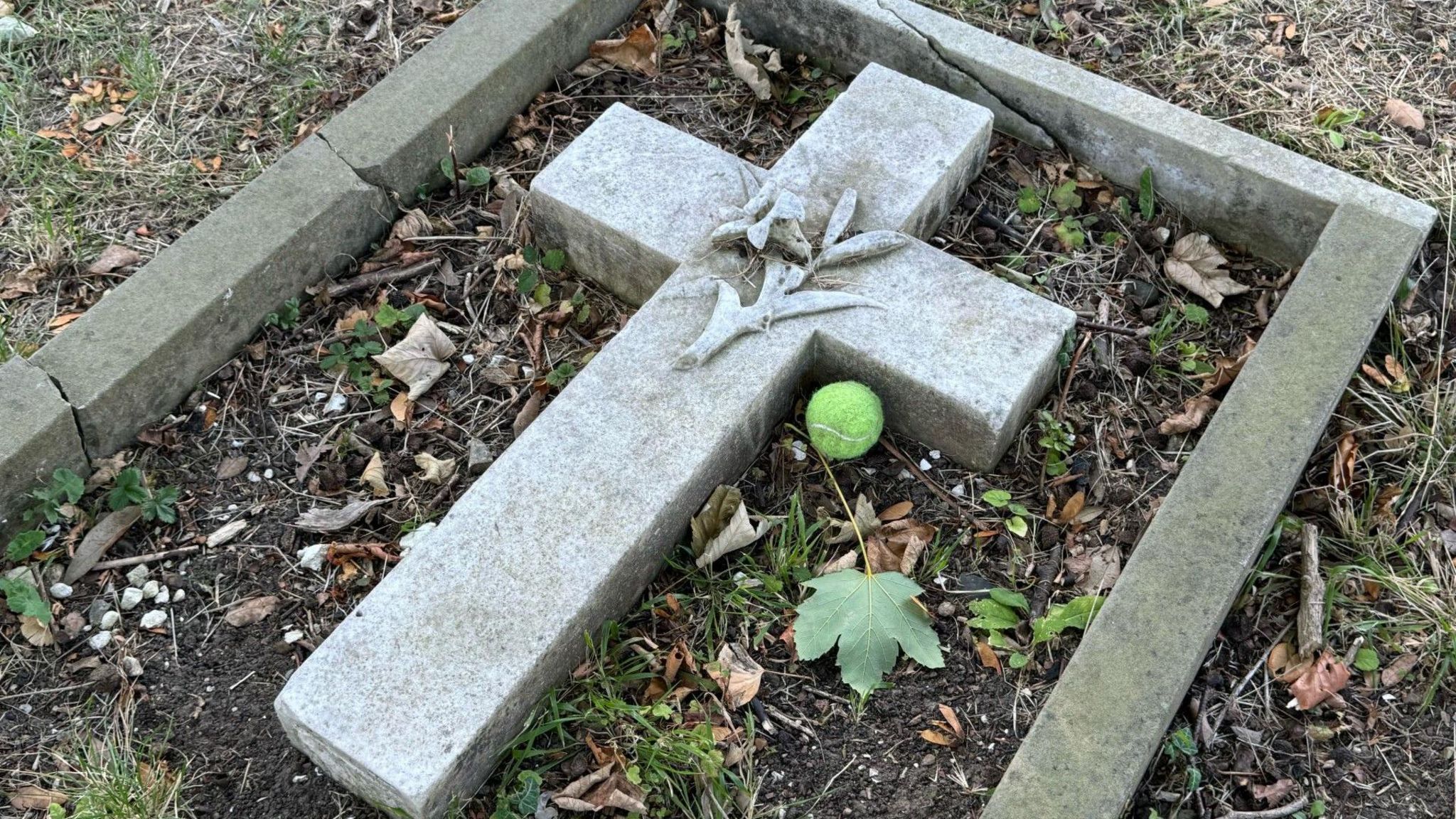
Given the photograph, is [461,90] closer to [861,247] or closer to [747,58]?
[747,58]

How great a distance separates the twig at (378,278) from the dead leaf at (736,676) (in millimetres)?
1339

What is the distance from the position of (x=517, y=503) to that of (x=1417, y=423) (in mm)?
1999

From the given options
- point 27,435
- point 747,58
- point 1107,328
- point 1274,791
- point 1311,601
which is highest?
point 747,58

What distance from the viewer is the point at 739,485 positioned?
2691 millimetres

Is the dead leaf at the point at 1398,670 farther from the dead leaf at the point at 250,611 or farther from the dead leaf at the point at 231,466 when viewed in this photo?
the dead leaf at the point at 231,466

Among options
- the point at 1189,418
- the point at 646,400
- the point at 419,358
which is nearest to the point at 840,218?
the point at 646,400

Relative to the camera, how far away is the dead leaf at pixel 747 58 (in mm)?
3520

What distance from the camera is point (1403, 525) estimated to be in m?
2.60

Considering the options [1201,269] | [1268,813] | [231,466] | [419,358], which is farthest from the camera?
[1201,269]

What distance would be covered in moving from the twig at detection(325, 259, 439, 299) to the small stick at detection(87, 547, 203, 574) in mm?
744

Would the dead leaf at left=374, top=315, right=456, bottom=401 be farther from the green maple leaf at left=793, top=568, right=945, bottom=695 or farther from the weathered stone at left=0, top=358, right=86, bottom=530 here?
the green maple leaf at left=793, top=568, right=945, bottom=695

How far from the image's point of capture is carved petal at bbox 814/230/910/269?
2.79m

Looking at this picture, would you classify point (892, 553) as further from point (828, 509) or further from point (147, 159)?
point (147, 159)

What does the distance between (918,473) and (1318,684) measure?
35.8 inches
